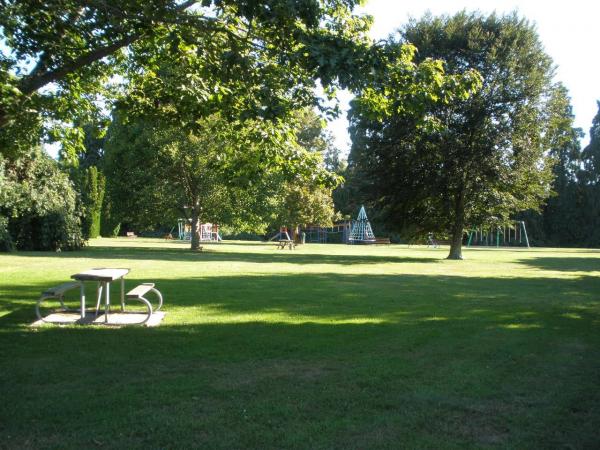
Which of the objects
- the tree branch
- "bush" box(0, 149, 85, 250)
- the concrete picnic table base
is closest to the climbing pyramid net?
"bush" box(0, 149, 85, 250)

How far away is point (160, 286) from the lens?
12.8m

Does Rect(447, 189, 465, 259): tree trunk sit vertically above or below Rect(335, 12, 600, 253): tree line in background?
below

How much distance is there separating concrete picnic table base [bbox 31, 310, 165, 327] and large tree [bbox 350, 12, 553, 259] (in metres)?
17.6

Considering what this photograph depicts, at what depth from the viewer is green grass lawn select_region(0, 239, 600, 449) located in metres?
4.02

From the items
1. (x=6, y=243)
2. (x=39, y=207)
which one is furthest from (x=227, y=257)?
(x=6, y=243)

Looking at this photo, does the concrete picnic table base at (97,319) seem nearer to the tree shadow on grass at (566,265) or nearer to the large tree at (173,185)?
the tree shadow on grass at (566,265)

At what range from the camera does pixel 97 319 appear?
8.32 m

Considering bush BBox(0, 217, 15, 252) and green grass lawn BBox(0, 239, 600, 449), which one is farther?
bush BBox(0, 217, 15, 252)

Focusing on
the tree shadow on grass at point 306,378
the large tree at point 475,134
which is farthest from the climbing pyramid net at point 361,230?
the tree shadow on grass at point 306,378

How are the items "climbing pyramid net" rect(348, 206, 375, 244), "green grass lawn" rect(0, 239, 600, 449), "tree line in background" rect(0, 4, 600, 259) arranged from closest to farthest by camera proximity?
"green grass lawn" rect(0, 239, 600, 449)
"tree line in background" rect(0, 4, 600, 259)
"climbing pyramid net" rect(348, 206, 375, 244)

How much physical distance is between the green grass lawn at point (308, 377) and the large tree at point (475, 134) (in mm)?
16007

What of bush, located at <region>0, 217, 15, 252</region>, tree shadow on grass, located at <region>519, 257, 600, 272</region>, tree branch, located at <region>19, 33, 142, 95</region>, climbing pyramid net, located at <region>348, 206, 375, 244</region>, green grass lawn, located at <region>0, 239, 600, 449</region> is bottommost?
green grass lawn, located at <region>0, 239, 600, 449</region>

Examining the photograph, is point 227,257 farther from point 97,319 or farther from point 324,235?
point 324,235

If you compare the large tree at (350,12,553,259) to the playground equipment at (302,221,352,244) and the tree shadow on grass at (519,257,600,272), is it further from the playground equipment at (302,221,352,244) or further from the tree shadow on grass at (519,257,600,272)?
the playground equipment at (302,221,352,244)
